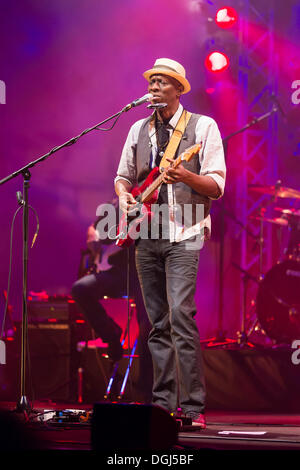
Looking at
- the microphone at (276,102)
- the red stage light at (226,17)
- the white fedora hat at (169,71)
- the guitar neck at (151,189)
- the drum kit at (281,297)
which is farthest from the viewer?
the microphone at (276,102)

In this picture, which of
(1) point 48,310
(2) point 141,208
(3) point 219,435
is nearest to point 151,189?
(2) point 141,208

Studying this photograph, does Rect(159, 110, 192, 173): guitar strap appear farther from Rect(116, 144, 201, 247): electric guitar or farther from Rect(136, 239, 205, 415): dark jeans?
Rect(136, 239, 205, 415): dark jeans

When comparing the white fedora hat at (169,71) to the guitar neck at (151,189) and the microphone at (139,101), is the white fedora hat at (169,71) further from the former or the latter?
the guitar neck at (151,189)

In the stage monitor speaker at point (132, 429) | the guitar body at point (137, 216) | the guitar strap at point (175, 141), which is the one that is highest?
the guitar strap at point (175, 141)

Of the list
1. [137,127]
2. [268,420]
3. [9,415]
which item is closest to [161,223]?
[137,127]

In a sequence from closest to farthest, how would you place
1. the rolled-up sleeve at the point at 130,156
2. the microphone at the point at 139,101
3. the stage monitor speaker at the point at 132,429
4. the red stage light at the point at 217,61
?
the stage monitor speaker at the point at 132,429 < the microphone at the point at 139,101 < the rolled-up sleeve at the point at 130,156 < the red stage light at the point at 217,61

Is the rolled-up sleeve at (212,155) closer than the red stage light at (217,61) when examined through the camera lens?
Yes

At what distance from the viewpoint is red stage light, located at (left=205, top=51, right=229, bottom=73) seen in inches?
266

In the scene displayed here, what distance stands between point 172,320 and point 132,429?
53.2 inches

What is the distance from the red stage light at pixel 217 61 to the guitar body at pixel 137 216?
316 centimetres

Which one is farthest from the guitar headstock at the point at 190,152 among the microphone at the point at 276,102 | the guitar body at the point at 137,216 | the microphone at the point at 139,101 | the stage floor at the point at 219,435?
the microphone at the point at 276,102

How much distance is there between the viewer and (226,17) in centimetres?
662

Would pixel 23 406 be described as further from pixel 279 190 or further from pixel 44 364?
pixel 279 190

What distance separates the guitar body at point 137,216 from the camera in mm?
3914
